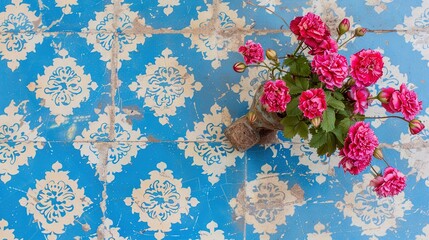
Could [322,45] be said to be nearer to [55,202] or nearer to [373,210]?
[373,210]

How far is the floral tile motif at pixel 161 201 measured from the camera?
176cm

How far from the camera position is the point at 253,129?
5.55 ft

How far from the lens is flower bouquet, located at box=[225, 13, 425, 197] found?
128 cm

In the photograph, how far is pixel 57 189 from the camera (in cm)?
177

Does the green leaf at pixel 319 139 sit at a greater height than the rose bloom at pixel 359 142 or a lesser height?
greater

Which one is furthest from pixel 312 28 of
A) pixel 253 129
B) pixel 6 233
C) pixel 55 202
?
pixel 6 233

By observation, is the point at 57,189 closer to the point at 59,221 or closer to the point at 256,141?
the point at 59,221

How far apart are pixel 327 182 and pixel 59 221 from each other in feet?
3.31

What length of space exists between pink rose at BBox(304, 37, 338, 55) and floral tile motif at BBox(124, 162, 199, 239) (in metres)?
0.73

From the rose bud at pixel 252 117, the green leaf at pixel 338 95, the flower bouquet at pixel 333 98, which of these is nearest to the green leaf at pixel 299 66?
the flower bouquet at pixel 333 98

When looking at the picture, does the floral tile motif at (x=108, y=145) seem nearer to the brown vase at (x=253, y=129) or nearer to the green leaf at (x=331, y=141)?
the brown vase at (x=253, y=129)

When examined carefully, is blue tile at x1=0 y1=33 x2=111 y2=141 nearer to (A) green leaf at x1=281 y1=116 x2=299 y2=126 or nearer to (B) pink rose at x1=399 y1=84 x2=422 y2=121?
(A) green leaf at x1=281 y1=116 x2=299 y2=126

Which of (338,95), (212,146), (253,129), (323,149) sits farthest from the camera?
(212,146)

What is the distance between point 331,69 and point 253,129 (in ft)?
1.59
